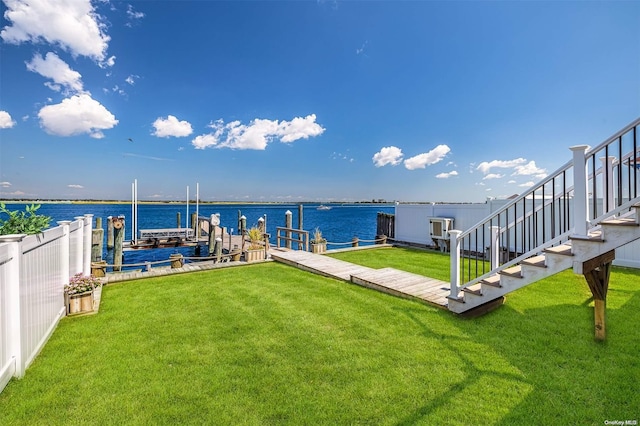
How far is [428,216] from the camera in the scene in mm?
11164

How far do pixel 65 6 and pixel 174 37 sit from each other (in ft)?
17.3

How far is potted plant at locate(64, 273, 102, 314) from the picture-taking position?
14.2ft

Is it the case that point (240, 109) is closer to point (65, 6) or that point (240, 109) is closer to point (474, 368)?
point (65, 6)

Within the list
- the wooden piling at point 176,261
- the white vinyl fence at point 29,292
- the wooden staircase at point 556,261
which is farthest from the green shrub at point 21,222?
the wooden staircase at point 556,261

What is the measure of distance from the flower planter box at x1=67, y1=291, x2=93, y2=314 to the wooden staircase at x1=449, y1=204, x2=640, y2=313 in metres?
5.82

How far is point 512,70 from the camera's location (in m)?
9.27

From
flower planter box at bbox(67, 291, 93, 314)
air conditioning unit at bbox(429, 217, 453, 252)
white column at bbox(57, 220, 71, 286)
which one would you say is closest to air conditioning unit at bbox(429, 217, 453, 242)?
air conditioning unit at bbox(429, 217, 453, 252)

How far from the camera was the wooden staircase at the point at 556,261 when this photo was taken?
2834 mm

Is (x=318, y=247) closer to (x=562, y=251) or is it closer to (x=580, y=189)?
(x=562, y=251)

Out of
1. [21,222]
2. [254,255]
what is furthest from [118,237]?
[21,222]

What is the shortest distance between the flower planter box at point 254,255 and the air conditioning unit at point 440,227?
6566mm

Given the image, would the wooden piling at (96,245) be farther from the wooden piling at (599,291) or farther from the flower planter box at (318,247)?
the wooden piling at (599,291)

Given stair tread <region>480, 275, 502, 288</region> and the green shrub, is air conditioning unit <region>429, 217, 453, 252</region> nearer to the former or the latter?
stair tread <region>480, 275, 502, 288</region>

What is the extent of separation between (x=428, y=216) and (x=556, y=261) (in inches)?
316
